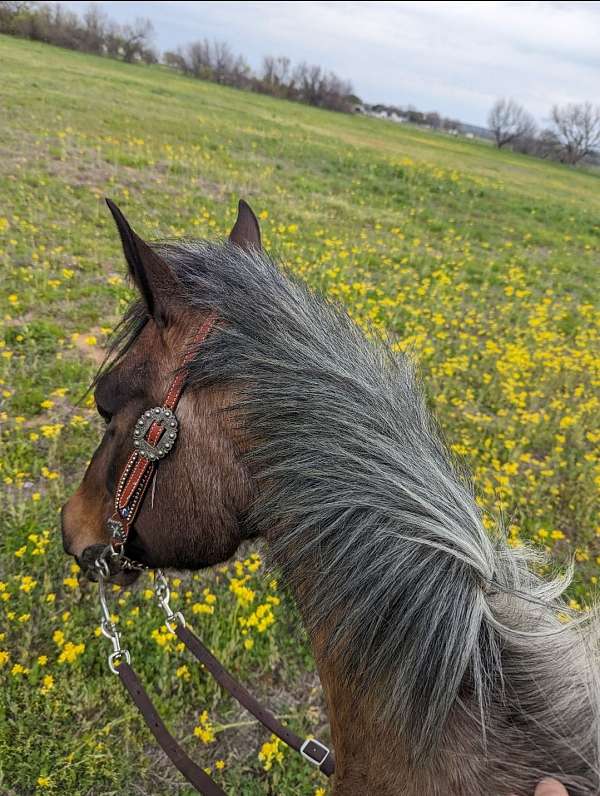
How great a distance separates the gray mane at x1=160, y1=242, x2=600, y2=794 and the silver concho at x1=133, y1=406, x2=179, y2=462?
15 cm

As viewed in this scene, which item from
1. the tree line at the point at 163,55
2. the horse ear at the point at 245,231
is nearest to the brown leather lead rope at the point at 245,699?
the horse ear at the point at 245,231

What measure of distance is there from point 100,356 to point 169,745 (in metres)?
3.92

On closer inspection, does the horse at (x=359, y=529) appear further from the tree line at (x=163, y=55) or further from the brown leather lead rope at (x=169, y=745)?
the tree line at (x=163, y=55)

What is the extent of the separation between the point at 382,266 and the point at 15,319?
5.82 meters

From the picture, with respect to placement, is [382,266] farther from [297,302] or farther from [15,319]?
[297,302]

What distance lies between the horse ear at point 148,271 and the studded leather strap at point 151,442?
0.44 ft

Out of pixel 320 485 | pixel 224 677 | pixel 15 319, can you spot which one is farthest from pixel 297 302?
pixel 15 319

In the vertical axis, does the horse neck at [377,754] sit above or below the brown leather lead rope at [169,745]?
above

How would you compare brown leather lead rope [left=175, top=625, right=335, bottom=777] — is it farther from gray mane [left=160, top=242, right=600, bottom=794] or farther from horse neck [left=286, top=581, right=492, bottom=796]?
gray mane [left=160, top=242, right=600, bottom=794]

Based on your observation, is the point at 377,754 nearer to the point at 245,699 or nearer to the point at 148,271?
the point at 245,699

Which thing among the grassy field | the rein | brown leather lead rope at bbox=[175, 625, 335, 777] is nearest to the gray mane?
the rein

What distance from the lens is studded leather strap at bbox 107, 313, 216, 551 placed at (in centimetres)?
149

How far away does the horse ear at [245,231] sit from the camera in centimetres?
197

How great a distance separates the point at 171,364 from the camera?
155cm
